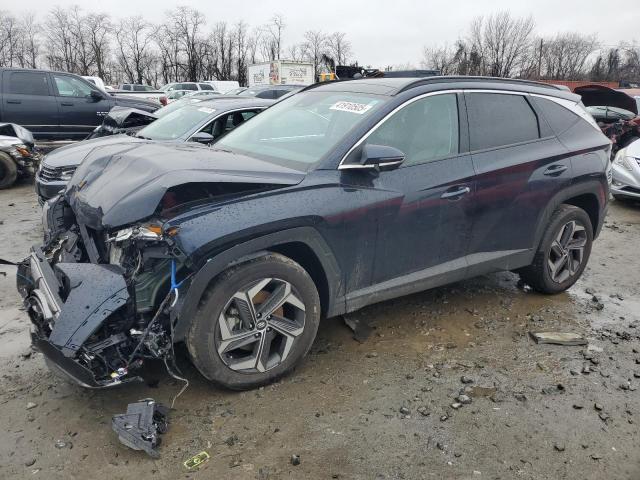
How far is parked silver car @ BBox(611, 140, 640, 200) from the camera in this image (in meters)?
7.89

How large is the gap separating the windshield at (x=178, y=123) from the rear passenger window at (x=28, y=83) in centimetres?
541

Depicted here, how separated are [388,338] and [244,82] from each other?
59296mm

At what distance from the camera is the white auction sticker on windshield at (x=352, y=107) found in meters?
3.37

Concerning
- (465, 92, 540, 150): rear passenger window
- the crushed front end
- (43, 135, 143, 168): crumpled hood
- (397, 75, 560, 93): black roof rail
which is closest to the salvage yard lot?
the crushed front end

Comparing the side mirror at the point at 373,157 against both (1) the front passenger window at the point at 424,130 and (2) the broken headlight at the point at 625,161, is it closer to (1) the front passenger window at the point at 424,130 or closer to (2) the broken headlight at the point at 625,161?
(1) the front passenger window at the point at 424,130

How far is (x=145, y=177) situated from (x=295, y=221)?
85 cm

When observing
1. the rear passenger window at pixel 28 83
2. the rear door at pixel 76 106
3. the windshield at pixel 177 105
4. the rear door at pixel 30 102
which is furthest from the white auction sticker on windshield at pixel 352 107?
the rear passenger window at pixel 28 83

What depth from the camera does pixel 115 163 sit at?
3.18 m

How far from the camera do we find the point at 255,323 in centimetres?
284

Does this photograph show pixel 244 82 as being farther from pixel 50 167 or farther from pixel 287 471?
pixel 287 471

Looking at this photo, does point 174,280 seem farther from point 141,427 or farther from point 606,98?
point 606,98

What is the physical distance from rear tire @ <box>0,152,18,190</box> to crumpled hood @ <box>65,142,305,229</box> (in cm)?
629

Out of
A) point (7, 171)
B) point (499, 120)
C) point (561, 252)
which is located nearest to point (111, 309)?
point (499, 120)

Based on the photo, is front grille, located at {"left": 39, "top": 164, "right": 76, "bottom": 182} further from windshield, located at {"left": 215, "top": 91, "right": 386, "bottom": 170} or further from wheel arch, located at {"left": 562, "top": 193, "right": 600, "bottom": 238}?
wheel arch, located at {"left": 562, "top": 193, "right": 600, "bottom": 238}
